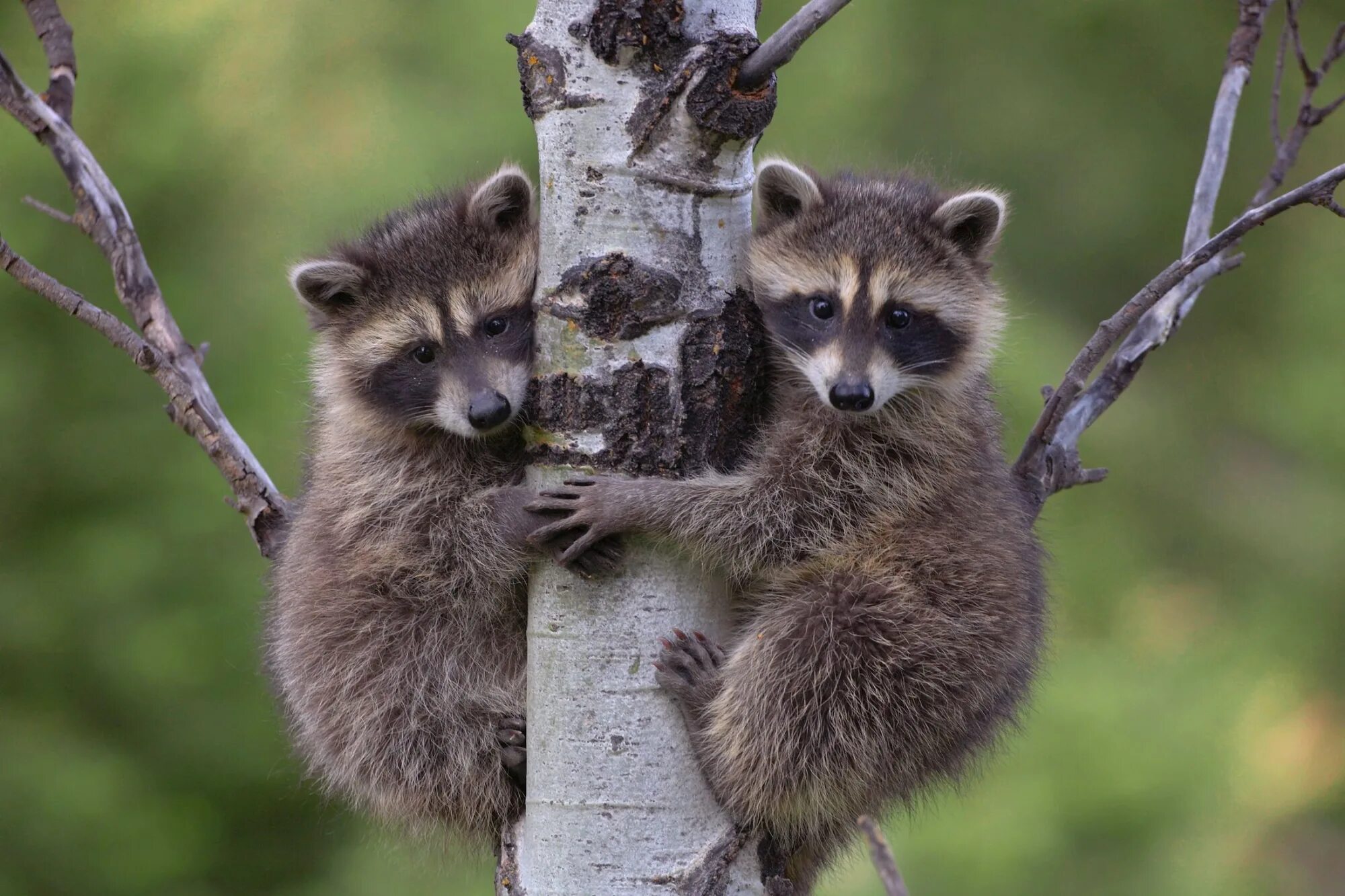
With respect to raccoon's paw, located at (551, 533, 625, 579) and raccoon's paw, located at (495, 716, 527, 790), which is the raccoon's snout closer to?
Result: raccoon's paw, located at (551, 533, 625, 579)

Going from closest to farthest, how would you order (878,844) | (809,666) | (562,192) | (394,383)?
(878,844) → (562,192) → (809,666) → (394,383)

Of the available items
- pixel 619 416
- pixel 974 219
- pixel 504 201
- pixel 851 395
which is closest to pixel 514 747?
pixel 619 416

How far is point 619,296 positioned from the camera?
77.0 inches

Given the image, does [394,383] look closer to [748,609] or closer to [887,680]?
[748,609]

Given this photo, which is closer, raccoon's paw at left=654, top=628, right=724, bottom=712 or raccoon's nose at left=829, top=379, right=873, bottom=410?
raccoon's paw at left=654, top=628, right=724, bottom=712

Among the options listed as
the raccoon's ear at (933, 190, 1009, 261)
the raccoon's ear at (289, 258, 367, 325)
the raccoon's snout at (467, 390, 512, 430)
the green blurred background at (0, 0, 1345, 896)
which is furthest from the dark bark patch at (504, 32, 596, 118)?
the green blurred background at (0, 0, 1345, 896)

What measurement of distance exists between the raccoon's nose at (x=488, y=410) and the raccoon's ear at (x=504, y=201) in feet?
1.66

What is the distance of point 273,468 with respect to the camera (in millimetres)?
5105

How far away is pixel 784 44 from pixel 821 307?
2.46ft

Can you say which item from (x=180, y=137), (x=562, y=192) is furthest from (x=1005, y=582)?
(x=180, y=137)

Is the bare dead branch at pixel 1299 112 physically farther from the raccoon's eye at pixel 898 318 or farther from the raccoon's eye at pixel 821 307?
the raccoon's eye at pixel 821 307

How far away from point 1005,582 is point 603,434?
0.88m

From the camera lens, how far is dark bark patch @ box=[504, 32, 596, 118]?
6.47 ft

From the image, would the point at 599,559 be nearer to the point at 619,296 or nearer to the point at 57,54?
the point at 619,296
